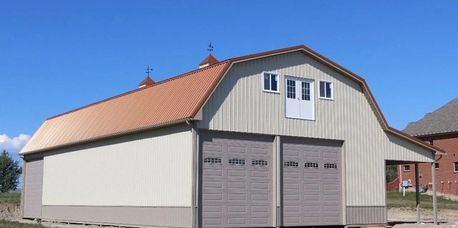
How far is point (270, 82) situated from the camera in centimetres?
3053

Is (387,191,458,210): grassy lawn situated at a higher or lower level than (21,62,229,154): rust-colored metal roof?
lower

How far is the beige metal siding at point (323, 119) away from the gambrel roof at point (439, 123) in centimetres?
2830

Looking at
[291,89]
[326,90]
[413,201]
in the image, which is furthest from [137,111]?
[413,201]

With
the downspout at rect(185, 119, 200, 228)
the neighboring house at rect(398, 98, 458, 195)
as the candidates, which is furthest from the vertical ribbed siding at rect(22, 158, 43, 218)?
the neighboring house at rect(398, 98, 458, 195)

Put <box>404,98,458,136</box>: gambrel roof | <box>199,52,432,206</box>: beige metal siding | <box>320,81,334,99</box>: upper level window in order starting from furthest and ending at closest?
<box>404,98,458,136</box>: gambrel roof
<box>320,81,334,99</box>: upper level window
<box>199,52,432,206</box>: beige metal siding

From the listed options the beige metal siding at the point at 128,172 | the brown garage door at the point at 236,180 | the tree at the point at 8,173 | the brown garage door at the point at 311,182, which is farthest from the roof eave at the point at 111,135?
the tree at the point at 8,173

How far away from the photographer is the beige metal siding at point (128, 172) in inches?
1107

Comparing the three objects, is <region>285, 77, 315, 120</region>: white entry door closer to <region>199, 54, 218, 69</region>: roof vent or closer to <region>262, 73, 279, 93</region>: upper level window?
<region>262, 73, 279, 93</region>: upper level window

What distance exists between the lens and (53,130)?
4462 centimetres

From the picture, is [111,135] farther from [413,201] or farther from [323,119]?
[413,201]

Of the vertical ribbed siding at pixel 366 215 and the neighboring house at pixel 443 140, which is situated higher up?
the neighboring house at pixel 443 140

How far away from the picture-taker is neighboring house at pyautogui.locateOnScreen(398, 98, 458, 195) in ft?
205

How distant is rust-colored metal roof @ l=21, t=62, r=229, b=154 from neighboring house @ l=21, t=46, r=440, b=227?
9 centimetres

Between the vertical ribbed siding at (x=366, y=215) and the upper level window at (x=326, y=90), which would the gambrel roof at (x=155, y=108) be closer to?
the upper level window at (x=326, y=90)
